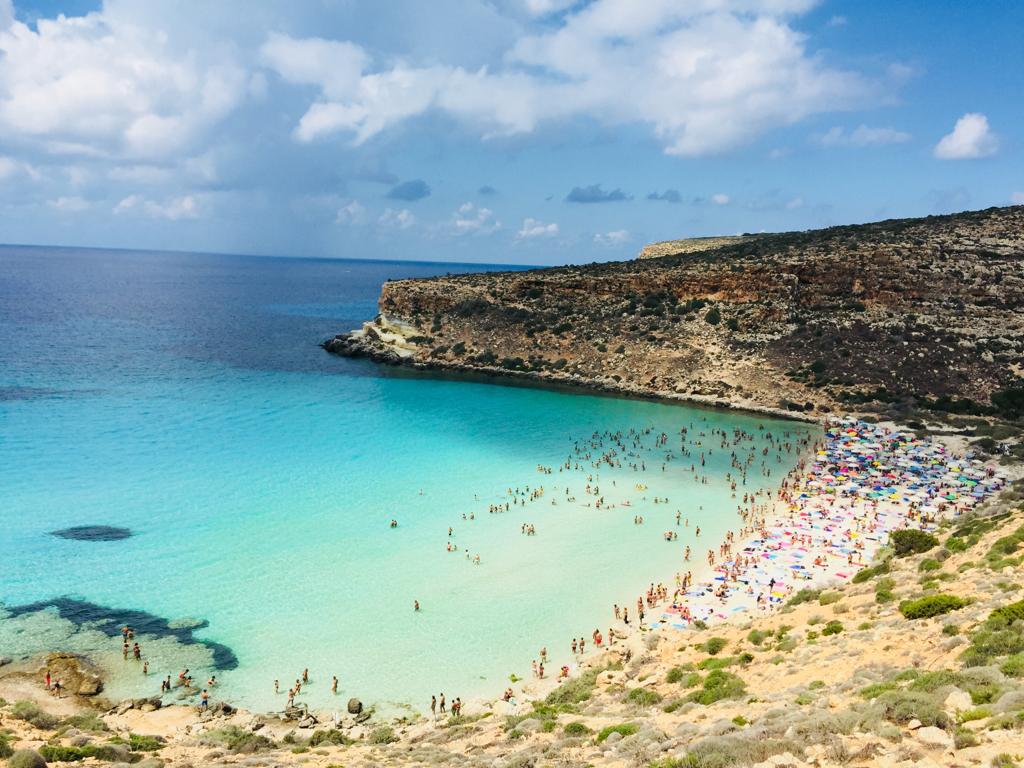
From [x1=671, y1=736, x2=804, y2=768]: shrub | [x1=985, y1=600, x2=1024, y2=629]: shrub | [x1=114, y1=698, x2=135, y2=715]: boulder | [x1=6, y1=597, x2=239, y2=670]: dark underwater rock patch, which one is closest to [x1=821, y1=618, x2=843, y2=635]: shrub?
[x1=985, y1=600, x2=1024, y2=629]: shrub

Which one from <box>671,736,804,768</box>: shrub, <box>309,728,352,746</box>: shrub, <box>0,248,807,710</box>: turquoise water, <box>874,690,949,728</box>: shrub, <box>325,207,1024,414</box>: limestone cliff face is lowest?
<box>309,728,352,746</box>: shrub

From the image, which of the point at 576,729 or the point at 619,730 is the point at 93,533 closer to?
the point at 576,729

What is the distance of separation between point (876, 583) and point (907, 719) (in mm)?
10802

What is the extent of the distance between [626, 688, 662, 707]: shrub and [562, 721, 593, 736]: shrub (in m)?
1.98

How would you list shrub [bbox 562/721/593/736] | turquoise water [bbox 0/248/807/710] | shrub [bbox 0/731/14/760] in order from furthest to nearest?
1. turquoise water [bbox 0/248/807/710]
2. shrub [bbox 562/721/593/736]
3. shrub [bbox 0/731/14/760]

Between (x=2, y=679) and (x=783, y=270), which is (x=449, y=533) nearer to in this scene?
(x=2, y=679)

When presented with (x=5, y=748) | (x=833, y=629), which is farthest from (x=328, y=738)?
(x=833, y=629)

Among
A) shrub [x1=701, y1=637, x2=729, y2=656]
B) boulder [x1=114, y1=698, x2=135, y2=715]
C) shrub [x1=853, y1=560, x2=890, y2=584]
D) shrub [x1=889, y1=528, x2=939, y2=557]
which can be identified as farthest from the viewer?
shrub [x1=889, y1=528, x2=939, y2=557]

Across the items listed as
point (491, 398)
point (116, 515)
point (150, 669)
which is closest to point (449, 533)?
point (150, 669)

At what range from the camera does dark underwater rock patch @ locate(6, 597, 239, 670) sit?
816 inches

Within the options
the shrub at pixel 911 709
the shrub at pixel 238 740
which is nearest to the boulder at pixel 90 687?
the shrub at pixel 238 740

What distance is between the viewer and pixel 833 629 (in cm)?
1697

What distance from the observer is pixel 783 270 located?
224 ft

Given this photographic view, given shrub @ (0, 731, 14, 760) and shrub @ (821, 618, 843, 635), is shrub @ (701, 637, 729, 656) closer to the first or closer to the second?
shrub @ (821, 618, 843, 635)
